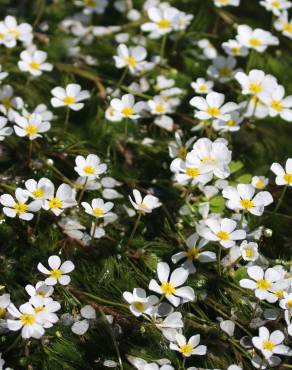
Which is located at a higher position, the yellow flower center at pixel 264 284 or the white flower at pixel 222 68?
the white flower at pixel 222 68

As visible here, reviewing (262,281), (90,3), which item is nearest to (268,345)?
(262,281)

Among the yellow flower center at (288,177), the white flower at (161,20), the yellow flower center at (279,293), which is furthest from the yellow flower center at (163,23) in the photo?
the yellow flower center at (279,293)

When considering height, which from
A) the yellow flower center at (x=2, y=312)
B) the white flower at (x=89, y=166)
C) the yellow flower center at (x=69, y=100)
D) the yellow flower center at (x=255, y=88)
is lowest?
the yellow flower center at (x=2, y=312)

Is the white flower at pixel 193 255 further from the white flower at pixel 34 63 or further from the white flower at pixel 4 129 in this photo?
the white flower at pixel 34 63

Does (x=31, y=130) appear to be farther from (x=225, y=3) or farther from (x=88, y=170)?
(x=225, y=3)

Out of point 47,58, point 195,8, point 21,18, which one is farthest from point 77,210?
point 195,8

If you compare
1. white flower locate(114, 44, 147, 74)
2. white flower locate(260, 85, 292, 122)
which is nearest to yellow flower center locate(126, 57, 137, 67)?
white flower locate(114, 44, 147, 74)

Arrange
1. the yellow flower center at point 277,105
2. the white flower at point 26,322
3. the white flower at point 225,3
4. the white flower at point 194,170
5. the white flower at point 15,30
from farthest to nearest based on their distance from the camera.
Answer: the white flower at point 225,3
the white flower at point 15,30
the yellow flower center at point 277,105
the white flower at point 194,170
the white flower at point 26,322

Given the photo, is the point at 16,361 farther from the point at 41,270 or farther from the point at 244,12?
the point at 244,12
